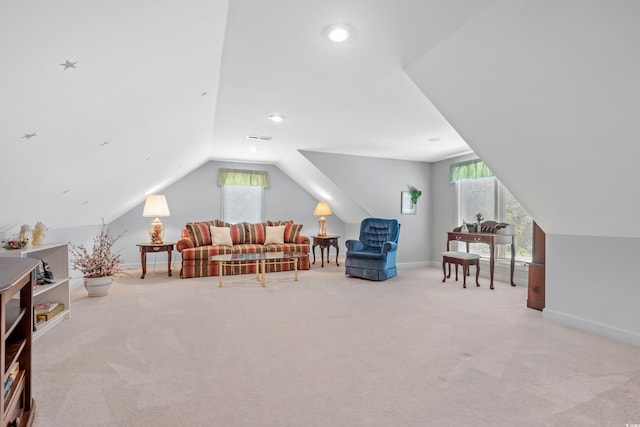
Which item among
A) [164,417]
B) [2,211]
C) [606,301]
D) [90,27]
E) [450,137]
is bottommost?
[164,417]

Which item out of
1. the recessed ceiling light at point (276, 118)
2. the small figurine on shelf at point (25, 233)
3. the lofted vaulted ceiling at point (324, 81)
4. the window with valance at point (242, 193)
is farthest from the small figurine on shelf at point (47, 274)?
the window with valance at point (242, 193)

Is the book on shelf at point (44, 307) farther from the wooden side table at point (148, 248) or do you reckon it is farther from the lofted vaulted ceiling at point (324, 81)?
the wooden side table at point (148, 248)

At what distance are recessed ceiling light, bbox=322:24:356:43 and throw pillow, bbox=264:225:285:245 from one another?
4380 mm

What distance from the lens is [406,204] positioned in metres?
6.39

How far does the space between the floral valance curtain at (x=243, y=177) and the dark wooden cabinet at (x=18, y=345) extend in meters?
5.18

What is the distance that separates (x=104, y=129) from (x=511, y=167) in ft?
10.6

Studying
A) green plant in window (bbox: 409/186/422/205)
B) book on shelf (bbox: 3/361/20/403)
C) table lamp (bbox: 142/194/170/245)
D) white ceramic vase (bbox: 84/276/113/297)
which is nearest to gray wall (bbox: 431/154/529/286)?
green plant in window (bbox: 409/186/422/205)

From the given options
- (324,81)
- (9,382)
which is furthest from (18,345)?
(324,81)

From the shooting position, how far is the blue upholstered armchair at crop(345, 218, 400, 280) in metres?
4.94

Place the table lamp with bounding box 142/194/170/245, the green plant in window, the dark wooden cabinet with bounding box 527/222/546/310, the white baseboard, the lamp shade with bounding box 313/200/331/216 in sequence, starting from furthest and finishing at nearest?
the lamp shade with bounding box 313/200/331/216 → the green plant in window → the table lamp with bounding box 142/194/170/245 → the dark wooden cabinet with bounding box 527/222/546/310 → the white baseboard

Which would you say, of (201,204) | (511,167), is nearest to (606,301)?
(511,167)

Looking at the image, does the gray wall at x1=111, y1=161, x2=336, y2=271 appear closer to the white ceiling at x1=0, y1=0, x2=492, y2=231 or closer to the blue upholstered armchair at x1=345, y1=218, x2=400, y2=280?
the blue upholstered armchair at x1=345, y1=218, x2=400, y2=280

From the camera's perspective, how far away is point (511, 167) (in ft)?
9.46

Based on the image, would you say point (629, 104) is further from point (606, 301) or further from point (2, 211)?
point (2, 211)
